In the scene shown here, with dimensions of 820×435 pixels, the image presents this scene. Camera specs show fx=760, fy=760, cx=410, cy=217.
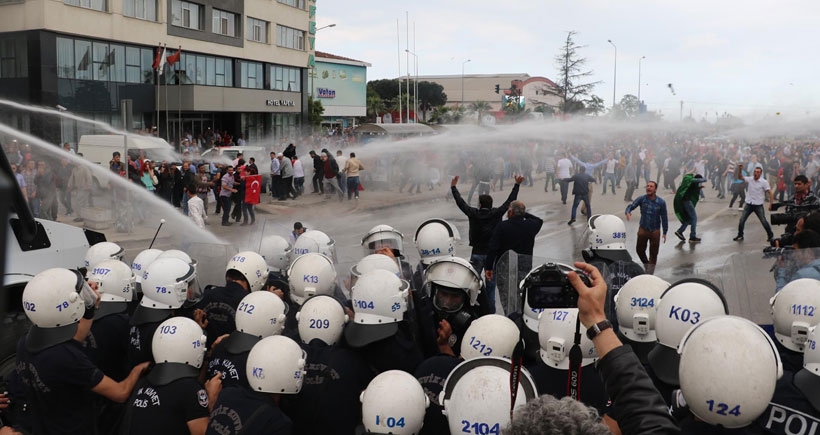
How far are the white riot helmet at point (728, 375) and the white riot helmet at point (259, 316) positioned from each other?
2.68 meters

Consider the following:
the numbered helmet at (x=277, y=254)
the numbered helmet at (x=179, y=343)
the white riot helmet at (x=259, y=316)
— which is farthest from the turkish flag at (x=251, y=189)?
the numbered helmet at (x=179, y=343)

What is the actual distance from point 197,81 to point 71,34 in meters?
8.96

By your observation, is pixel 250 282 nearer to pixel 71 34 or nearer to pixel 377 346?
pixel 377 346

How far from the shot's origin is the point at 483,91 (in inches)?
4407

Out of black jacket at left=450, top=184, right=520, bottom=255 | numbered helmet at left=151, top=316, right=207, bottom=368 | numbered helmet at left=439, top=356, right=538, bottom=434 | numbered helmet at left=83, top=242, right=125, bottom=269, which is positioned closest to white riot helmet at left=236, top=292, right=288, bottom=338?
numbered helmet at left=151, top=316, right=207, bottom=368

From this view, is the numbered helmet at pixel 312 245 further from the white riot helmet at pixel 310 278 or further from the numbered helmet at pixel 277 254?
the white riot helmet at pixel 310 278

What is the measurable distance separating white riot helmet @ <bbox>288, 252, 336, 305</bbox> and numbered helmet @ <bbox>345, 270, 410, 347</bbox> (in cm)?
109

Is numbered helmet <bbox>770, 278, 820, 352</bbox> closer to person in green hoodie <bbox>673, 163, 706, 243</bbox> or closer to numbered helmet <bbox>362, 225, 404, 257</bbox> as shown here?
numbered helmet <bbox>362, 225, 404, 257</bbox>

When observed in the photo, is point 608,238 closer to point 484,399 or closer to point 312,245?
point 312,245

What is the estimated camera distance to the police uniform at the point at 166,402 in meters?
4.16

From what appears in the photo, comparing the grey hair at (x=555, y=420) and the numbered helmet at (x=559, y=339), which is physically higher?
the grey hair at (x=555, y=420)

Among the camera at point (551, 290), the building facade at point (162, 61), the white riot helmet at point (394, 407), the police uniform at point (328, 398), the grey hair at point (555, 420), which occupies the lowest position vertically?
the police uniform at point (328, 398)

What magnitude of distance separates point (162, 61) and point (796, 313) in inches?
1310

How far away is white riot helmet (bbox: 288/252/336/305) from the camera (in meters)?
5.91
